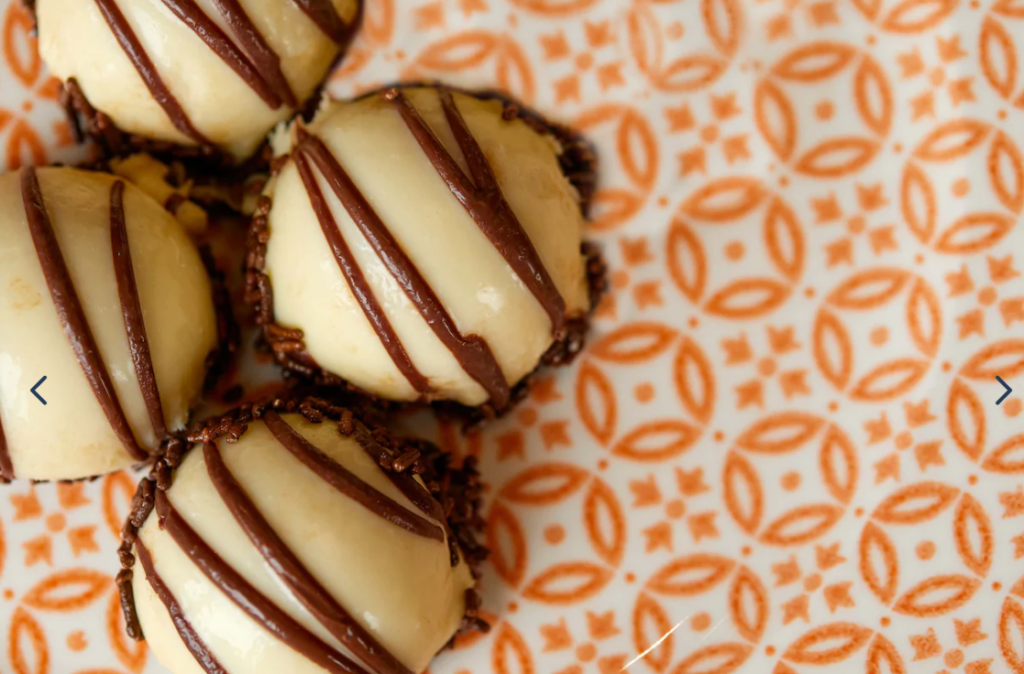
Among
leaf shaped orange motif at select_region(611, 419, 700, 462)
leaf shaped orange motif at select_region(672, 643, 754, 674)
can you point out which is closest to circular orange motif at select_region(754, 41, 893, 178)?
leaf shaped orange motif at select_region(611, 419, 700, 462)

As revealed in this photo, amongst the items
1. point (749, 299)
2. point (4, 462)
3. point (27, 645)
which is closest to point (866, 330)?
point (749, 299)

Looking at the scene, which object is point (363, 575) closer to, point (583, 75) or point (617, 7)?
point (583, 75)

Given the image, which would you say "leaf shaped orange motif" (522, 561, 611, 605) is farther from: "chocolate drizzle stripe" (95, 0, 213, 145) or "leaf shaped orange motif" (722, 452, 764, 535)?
"chocolate drizzle stripe" (95, 0, 213, 145)

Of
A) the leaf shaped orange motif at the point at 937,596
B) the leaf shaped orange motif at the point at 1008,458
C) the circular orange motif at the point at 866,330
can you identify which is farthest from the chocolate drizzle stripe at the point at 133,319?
the leaf shaped orange motif at the point at 1008,458

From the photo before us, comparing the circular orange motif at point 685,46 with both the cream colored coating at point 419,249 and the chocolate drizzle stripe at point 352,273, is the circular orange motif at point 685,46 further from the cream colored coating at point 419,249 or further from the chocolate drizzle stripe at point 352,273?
the chocolate drizzle stripe at point 352,273

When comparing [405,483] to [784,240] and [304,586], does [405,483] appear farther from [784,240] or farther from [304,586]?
[784,240]

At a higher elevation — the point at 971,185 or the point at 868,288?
the point at 971,185
